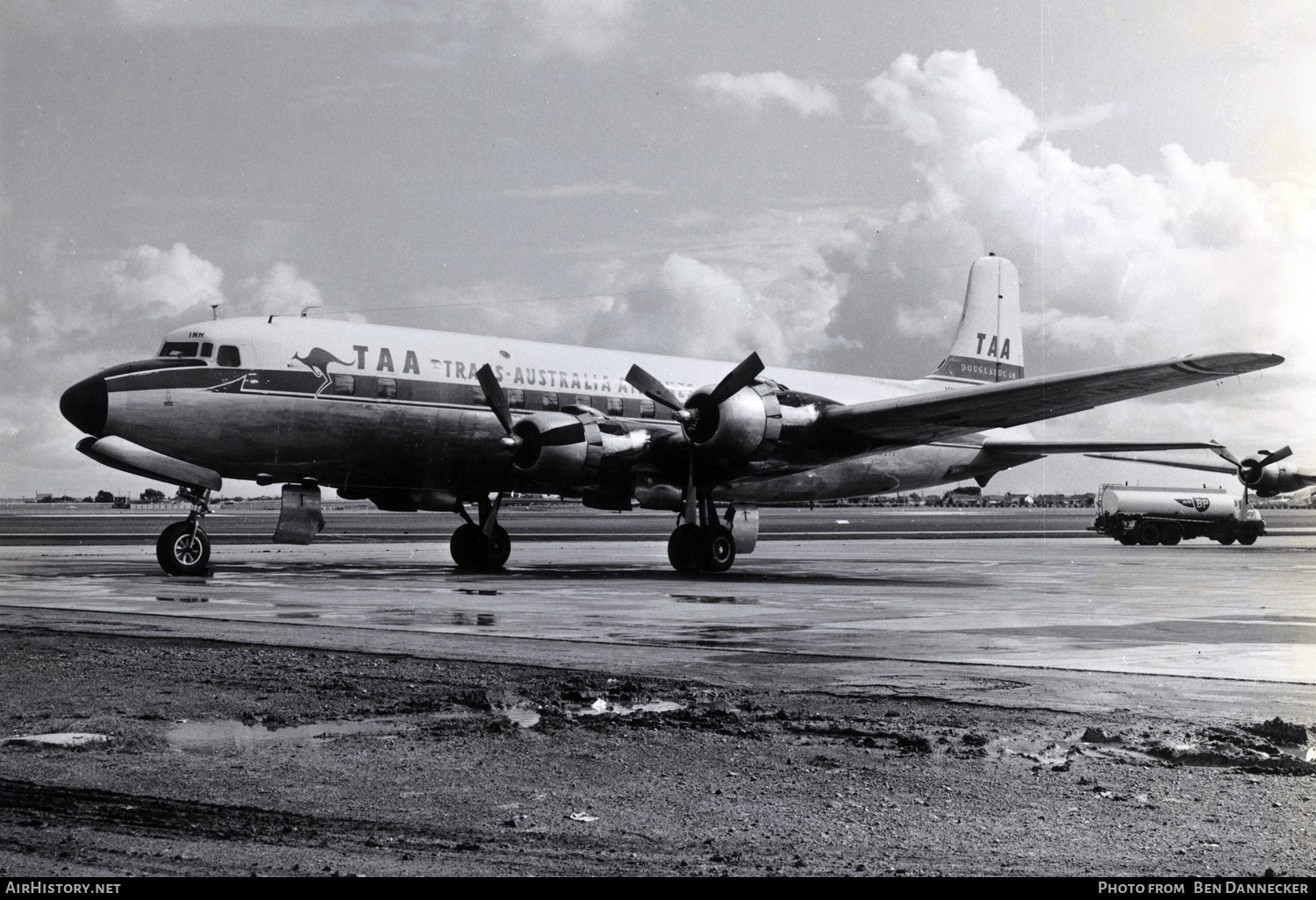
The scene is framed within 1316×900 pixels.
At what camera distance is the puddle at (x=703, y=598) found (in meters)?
16.6

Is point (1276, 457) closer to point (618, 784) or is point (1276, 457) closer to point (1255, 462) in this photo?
point (1255, 462)

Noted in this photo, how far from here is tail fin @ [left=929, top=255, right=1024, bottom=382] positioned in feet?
106

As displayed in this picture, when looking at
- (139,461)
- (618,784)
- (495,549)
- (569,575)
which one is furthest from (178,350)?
(618,784)

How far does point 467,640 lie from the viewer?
11.6 metres

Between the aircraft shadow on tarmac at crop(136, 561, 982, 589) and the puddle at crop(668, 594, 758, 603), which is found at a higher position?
the puddle at crop(668, 594, 758, 603)

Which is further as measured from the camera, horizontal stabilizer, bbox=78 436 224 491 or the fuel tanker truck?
the fuel tanker truck

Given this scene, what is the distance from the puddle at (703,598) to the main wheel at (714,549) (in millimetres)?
4861

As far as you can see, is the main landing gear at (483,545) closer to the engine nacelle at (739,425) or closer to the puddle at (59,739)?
the engine nacelle at (739,425)

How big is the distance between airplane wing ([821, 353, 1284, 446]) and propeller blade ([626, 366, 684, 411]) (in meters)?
2.97

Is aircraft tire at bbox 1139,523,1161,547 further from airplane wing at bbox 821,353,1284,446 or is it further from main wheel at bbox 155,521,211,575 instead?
main wheel at bbox 155,521,211,575

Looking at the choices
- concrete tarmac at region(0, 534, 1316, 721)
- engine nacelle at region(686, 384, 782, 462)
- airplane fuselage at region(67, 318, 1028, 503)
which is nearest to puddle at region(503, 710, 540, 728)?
concrete tarmac at region(0, 534, 1316, 721)
